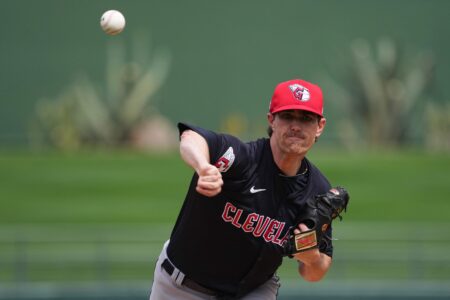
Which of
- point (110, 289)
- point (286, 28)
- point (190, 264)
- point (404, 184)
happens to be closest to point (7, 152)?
point (286, 28)

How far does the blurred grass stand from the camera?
57.2 feet

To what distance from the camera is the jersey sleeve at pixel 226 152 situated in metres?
5.01

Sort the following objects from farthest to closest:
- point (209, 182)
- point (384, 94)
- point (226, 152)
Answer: point (384, 94), point (226, 152), point (209, 182)

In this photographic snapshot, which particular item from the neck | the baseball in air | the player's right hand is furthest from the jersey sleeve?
the baseball in air

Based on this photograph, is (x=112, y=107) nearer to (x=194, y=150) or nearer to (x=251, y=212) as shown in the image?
(x=251, y=212)

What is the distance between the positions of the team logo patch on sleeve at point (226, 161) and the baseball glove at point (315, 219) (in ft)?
1.62

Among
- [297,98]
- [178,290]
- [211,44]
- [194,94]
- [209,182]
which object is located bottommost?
[178,290]

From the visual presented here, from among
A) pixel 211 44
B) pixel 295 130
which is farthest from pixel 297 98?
pixel 211 44

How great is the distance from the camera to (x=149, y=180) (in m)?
18.8

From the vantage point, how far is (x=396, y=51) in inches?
743

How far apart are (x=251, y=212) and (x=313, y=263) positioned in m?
0.49

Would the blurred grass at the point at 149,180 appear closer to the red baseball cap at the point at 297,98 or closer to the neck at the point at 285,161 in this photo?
the neck at the point at 285,161

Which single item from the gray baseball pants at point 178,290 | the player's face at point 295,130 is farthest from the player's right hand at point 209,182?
the gray baseball pants at point 178,290

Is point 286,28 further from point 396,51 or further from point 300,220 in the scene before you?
point 300,220
